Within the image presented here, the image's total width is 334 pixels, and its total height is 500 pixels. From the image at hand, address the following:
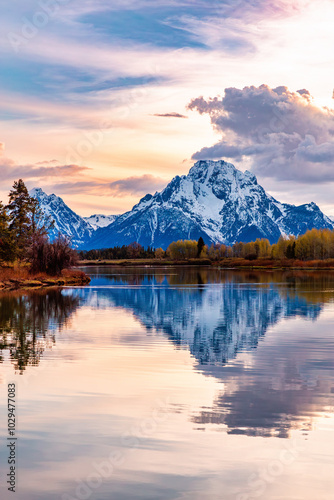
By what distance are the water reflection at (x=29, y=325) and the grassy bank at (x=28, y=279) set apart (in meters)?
20.9

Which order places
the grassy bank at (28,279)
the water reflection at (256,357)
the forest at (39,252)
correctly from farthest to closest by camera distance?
the forest at (39,252) → the grassy bank at (28,279) → the water reflection at (256,357)

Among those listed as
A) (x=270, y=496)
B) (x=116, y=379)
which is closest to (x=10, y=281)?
(x=116, y=379)

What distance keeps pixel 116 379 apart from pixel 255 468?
935cm

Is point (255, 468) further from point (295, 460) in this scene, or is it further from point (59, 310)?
point (59, 310)

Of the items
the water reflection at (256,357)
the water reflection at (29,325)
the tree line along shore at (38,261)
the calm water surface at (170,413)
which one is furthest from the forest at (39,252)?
the calm water surface at (170,413)

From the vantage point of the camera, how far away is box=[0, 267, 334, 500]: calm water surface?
Answer: 35.5 feet

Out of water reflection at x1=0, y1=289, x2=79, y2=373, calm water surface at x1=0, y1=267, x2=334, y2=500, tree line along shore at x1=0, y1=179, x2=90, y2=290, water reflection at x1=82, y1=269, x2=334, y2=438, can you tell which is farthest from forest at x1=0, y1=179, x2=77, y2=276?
calm water surface at x1=0, y1=267, x2=334, y2=500

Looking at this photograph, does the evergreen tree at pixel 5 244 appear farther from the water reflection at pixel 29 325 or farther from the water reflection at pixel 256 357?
the water reflection at pixel 256 357

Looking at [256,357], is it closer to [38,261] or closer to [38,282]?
[38,282]

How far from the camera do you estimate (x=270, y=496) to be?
1026 centimetres

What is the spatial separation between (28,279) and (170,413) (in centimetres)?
7077

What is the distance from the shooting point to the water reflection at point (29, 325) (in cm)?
2519

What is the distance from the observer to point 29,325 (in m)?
36.0

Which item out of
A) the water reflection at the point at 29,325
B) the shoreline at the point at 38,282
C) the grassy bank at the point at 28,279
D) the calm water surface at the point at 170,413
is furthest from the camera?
the grassy bank at the point at 28,279
